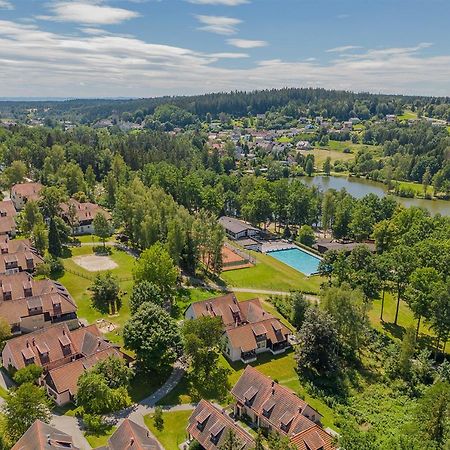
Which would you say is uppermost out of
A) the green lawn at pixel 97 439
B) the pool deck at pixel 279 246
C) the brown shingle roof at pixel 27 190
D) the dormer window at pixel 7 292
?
the brown shingle roof at pixel 27 190

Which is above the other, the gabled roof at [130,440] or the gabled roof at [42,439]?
the gabled roof at [42,439]

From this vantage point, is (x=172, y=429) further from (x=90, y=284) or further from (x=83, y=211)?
(x=83, y=211)

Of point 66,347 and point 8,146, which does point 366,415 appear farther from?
point 8,146

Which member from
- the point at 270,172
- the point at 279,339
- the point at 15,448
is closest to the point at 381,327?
the point at 279,339

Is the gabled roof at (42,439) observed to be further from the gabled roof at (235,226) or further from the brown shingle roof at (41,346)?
the gabled roof at (235,226)

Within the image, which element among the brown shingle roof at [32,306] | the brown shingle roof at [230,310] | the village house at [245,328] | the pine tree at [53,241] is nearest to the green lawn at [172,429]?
the village house at [245,328]

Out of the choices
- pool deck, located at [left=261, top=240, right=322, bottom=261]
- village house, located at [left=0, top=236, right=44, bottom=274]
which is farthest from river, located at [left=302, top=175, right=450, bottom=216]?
village house, located at [left=0, top=236, right=44, bottom=274]

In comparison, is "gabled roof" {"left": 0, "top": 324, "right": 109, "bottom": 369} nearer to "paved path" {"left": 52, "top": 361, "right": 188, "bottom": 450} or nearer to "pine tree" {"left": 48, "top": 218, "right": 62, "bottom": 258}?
"paved path" {"left": 52, "top": 361, "right": 188, "bottom": 450}
